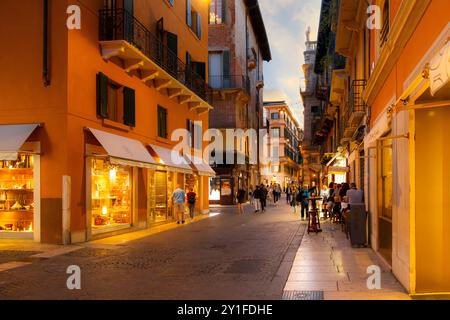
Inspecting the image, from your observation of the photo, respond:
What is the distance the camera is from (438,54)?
18.5ft

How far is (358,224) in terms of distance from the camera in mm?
13484

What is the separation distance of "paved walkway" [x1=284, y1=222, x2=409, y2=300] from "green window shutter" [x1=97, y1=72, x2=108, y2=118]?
292 inches

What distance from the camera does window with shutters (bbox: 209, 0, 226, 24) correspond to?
39.9 metres

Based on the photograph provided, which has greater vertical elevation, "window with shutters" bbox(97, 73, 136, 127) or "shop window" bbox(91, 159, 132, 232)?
"window with shutters" bbox(97, 73, 136, 127)

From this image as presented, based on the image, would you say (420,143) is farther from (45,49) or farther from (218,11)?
(218,11)

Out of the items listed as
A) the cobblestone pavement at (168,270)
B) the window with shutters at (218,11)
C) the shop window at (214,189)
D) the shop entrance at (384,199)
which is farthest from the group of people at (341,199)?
the window with shutters at (218,11)

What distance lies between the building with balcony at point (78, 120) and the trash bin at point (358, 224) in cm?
730

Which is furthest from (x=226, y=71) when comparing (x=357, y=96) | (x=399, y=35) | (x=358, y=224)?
(x=399, y=35)

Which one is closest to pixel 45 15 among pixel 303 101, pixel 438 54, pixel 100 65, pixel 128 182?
pixel 100 65

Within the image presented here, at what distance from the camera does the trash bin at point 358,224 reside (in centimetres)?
1320

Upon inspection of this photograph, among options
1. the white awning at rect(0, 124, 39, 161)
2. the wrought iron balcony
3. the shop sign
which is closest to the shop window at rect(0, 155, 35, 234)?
the white awning at rect(0, 124, 39, 161)

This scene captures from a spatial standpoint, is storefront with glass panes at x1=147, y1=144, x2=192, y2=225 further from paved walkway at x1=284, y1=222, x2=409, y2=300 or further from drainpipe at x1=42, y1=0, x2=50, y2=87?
paved walkway at x1=284, y1=222, x2=409, y2=300

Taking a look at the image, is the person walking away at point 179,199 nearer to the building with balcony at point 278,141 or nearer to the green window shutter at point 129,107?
the green window shutter at point 129,107

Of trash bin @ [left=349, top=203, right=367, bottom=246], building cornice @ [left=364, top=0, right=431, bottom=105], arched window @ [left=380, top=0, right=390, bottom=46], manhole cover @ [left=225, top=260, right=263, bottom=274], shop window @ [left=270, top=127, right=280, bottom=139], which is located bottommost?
manhole cover @ [left=225, top=260, right=263, bottom=274]
